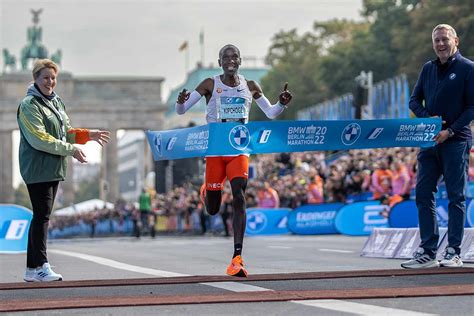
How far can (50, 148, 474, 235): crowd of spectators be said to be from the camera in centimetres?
2723

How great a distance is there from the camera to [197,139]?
10844 millimetres

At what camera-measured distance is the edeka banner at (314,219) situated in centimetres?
2938

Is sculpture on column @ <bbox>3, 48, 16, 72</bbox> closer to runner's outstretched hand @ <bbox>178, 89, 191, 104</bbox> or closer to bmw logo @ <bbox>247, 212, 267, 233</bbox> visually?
bmw logo @ <bbox>247, 212, 267, 233</bbox>

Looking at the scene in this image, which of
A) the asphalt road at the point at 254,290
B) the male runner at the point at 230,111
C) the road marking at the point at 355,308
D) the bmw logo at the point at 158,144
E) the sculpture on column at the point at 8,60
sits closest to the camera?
the road marking at the point at 355,308

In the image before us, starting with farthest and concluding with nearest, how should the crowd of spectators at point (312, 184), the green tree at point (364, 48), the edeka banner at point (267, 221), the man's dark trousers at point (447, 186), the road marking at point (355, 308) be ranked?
1. the green tree at point (364, 48)
2. the edeka banner at point (267, 221)
3. the crowd of spectators at point (312, 184)
4. the man's dark trousers at point (447, 186)
5. the road marking at point (355, 308)

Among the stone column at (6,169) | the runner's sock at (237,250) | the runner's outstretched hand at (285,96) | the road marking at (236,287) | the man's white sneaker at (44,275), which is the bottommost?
the road marking at (236,287)

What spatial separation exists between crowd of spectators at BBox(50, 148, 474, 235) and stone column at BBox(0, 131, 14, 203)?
6198cm

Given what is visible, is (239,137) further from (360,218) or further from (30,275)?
(360,218)

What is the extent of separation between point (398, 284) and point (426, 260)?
7.10ft

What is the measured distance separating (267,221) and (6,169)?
87187 millimetres

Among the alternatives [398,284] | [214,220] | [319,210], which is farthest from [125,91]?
[398,284]

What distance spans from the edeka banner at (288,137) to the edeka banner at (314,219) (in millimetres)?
17596

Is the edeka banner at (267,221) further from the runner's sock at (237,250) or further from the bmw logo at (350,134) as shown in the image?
the runner's sock at (237,250)

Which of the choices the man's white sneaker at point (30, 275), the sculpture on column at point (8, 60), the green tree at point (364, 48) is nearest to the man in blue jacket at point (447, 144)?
the man's white sneaker at point (30, 275)
